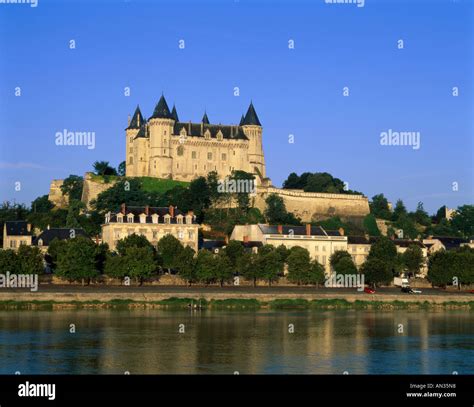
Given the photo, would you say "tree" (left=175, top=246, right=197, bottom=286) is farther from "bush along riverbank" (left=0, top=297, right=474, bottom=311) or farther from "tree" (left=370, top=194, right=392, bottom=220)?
"tree" (left=370, top=194, right=392, bottom=220)

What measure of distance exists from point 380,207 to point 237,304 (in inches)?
2076

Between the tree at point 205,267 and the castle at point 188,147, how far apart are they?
3797 centimetres

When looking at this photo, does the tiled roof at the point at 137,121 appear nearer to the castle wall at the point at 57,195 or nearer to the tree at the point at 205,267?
the castle wall at the point at 57,195

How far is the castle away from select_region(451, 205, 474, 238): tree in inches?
786

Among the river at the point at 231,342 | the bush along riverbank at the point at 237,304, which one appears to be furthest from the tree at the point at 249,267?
the river at the point at 231,342

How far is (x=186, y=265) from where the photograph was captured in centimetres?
6203

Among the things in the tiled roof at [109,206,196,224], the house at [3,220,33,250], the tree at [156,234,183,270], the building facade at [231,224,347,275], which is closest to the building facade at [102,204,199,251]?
the tiled roof at [109,206,196,224]

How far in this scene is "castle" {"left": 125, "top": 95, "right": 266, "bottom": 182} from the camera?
99875 millimetres

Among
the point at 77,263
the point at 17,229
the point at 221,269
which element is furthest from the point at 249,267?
the point at 17,229

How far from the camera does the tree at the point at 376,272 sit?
64625 millimetres

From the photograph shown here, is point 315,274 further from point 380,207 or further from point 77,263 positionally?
point 380,207

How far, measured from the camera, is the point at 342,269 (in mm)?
66625

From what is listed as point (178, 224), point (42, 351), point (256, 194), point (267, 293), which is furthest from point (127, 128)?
point (42, 351)
